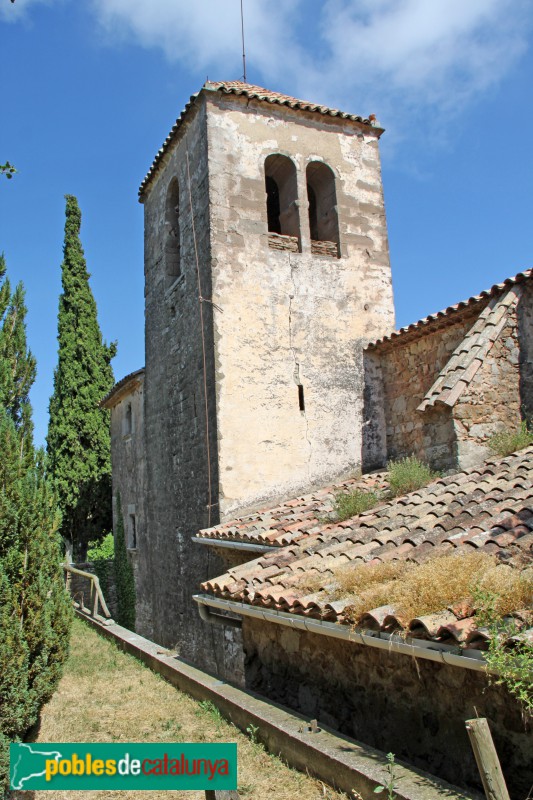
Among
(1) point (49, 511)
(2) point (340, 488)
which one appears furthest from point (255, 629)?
(2) point (340, 488)

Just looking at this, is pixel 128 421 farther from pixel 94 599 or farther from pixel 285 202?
pixel 285 202

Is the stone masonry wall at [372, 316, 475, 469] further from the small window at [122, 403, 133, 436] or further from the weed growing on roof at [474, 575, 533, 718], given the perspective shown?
the small window at [122, 403, 133, 436]

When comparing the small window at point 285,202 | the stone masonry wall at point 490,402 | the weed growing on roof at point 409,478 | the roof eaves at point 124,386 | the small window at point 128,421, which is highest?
the small window at point 285,202

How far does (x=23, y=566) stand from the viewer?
5.56 metres

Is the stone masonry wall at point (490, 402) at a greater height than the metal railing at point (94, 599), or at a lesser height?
greater

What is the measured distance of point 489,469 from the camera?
733cm

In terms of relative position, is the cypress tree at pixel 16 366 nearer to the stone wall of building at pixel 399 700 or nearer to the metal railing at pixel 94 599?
the stone wall of building at pixel 399 700

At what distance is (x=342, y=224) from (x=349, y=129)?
6.79 feet

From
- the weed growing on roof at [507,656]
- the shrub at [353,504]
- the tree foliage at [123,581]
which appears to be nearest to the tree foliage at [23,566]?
the shrub at [353,504]

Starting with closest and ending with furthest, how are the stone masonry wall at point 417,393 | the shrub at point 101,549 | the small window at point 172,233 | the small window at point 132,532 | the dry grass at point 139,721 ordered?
the dry grass at point 139,721, the stone masonry wall at point 417,393, the small window at point 172,233, the small window at point 132,532, the shrub at point 101,549

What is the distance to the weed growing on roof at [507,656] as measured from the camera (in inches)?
128

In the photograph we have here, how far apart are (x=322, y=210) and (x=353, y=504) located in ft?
A: 21.8

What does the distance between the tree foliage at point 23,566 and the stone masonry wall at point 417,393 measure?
16.0 ft

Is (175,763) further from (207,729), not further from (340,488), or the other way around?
(340,488)
